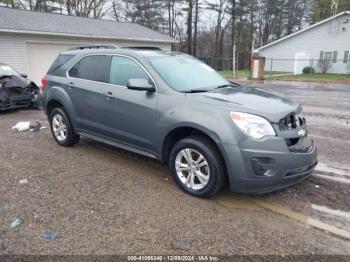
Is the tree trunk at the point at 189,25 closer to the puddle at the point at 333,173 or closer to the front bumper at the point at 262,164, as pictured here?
the puddle at the point at 333,173

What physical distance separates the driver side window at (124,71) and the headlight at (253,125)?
5.00 feet

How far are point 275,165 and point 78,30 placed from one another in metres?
17.2

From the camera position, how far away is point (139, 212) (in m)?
3.49

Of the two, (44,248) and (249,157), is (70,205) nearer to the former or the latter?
(44,248)

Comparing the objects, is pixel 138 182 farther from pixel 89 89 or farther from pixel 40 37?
pixel 40 37

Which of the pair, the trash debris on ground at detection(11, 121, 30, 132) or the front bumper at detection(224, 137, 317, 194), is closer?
the front bumper at detection(224, 137, 317, 194)

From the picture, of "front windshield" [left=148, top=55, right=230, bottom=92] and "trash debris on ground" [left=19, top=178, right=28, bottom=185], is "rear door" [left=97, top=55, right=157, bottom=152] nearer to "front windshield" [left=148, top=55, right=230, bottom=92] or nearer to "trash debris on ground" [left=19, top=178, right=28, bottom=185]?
"front windshield" [left=148, top=55, right=230, bottom=92]

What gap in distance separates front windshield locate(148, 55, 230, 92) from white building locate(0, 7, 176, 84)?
1281 centimetres

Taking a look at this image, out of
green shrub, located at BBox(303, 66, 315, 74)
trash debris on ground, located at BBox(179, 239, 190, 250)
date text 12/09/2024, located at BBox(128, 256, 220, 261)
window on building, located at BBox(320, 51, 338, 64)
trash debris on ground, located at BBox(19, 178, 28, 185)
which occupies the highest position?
window on building, located at BBox(320, 51, 338, 64)

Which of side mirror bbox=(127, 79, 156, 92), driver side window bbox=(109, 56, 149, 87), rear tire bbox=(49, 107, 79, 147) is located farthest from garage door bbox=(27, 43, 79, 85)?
side mirror bbox=(127, 79, 156, 92)

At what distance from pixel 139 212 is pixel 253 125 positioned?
5.22ft

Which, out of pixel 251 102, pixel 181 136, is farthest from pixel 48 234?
pixel 251 102

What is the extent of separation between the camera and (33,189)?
4.05 metres

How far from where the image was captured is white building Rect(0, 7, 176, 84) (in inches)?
585
